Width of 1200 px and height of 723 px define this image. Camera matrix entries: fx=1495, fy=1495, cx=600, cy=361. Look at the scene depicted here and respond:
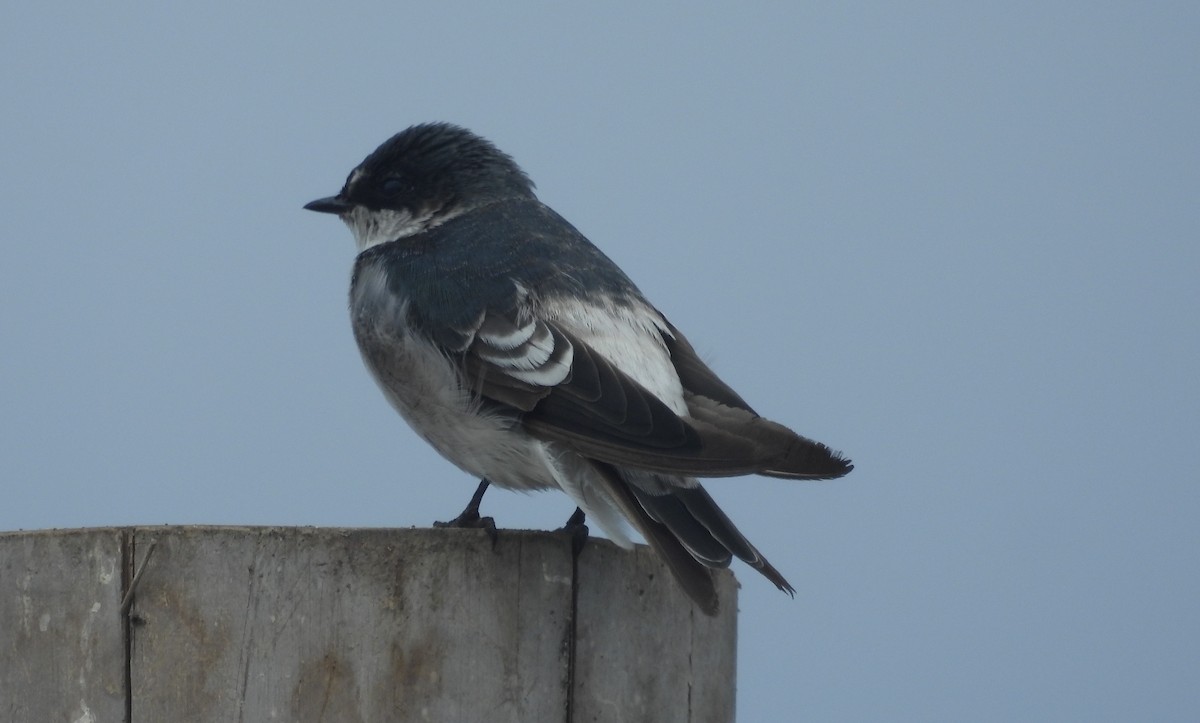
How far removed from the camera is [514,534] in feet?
11.2

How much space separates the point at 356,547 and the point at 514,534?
423 mm

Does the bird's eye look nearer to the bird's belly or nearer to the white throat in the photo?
the white throat

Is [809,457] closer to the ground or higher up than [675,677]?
higher up

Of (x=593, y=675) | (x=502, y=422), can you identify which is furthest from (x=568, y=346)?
(x=593, y=675)

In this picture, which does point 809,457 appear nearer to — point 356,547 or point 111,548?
point 356,547

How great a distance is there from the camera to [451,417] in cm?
441

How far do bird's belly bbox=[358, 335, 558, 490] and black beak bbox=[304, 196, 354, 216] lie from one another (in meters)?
1.17

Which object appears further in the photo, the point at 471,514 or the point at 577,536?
the point at 471,514

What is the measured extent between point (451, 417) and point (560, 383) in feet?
1.72

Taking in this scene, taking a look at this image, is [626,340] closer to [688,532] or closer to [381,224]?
[688,532]

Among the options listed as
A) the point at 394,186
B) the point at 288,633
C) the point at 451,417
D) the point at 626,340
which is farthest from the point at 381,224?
the point at 288,633

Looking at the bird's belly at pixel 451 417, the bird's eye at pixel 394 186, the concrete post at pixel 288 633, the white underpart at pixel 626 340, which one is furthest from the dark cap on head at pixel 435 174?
the concrete post at pixel 288 633

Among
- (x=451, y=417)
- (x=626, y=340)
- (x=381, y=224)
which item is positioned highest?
(x=381, y=224)

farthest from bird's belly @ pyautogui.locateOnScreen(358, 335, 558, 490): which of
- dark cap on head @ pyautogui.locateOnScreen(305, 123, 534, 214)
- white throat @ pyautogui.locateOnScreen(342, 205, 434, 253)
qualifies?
dark cap on head @ pyautogui.locateOnScreen(305, 123, 534, 214)
